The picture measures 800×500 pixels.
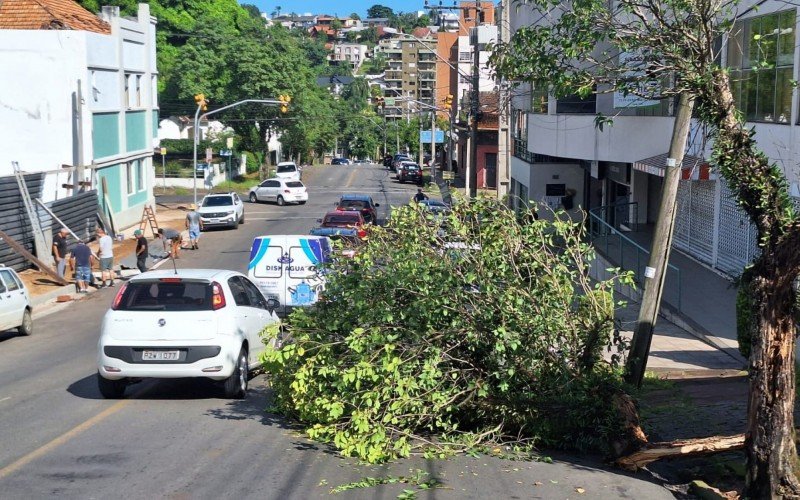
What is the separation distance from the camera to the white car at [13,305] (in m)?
19.1

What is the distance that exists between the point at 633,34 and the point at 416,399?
4145mm

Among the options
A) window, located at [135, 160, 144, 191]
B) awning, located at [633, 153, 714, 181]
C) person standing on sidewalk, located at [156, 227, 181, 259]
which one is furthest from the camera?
window, located at [135, 160, 144, 191]

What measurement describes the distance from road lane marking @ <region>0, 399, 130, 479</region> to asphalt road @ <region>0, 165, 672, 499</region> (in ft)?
0.05

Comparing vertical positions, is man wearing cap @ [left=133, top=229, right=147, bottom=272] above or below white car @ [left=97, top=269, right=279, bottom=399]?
below

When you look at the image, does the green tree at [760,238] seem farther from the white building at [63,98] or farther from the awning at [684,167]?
the white building at [63,98]

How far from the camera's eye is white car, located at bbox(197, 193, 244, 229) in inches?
1646

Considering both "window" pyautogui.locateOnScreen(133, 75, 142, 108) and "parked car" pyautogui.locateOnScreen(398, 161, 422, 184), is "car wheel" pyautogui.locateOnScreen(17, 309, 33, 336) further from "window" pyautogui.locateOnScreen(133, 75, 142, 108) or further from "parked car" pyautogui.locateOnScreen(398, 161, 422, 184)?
"parked car" pyautogui.locateOnScreen(398, 161, 422, 184)

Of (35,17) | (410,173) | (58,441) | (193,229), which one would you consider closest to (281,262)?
(58,441)

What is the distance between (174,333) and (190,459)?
291cm

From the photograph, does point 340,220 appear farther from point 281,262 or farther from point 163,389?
point 163,389

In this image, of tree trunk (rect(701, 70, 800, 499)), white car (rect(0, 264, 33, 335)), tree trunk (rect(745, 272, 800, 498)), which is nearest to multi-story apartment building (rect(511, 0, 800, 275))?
tree trunk (rect(701, 70, 800, 499))

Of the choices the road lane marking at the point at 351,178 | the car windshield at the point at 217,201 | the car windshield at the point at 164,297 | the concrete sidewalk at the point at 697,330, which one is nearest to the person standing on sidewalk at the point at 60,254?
the concrete sidewalk at the point at 697,330

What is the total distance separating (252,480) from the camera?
8.44m

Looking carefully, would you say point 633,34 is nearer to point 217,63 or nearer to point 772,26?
point 772,26
